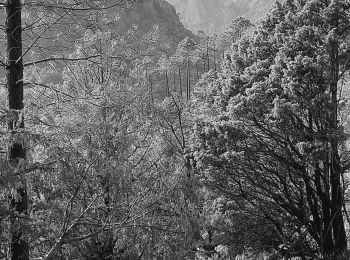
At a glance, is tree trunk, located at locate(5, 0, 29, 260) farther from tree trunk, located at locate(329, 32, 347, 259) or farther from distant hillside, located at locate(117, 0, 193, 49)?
distant hillside, located at locate(117, 0, 193, 49)

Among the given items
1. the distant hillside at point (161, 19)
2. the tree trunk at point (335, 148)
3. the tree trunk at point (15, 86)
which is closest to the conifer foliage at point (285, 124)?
the tree trunk at point (335, 148)

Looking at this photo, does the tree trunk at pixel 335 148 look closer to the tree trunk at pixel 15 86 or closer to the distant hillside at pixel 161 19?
the tree trunk at pixel 15 86

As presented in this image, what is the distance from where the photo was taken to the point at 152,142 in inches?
319

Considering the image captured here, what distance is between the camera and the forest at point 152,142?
502 centimetres

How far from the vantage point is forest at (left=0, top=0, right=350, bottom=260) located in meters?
5.02

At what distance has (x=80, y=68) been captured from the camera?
9719mm

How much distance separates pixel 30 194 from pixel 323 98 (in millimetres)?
6552

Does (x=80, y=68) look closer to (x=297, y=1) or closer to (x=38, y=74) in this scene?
(x=38, y=74)

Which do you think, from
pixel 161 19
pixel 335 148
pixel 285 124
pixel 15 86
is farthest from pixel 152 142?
pixel 161 19

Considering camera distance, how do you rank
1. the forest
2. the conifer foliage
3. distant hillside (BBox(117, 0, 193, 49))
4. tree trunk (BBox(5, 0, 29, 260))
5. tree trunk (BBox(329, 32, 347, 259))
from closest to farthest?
tree trunk (BBox(5, 0, 29, 260)) → the forest → tree trunk (BBox(329, 32, 347, 259)) → the conifer foliage → distant hillside (BBox(117, 0, 193, 49))

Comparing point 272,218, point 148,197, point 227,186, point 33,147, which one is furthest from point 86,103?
point 272,218

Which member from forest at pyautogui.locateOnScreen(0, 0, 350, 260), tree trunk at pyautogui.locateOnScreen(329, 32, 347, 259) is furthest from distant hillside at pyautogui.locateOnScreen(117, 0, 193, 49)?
tree trunk at pyautogui.locateOnScreen(329, 32, 347, 259)

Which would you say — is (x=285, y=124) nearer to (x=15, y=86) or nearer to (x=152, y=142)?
(x=152, y=142)

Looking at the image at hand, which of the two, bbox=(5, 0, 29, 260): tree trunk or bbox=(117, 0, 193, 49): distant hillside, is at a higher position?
bbox=(117, 0, 193, 49): distant hillside
